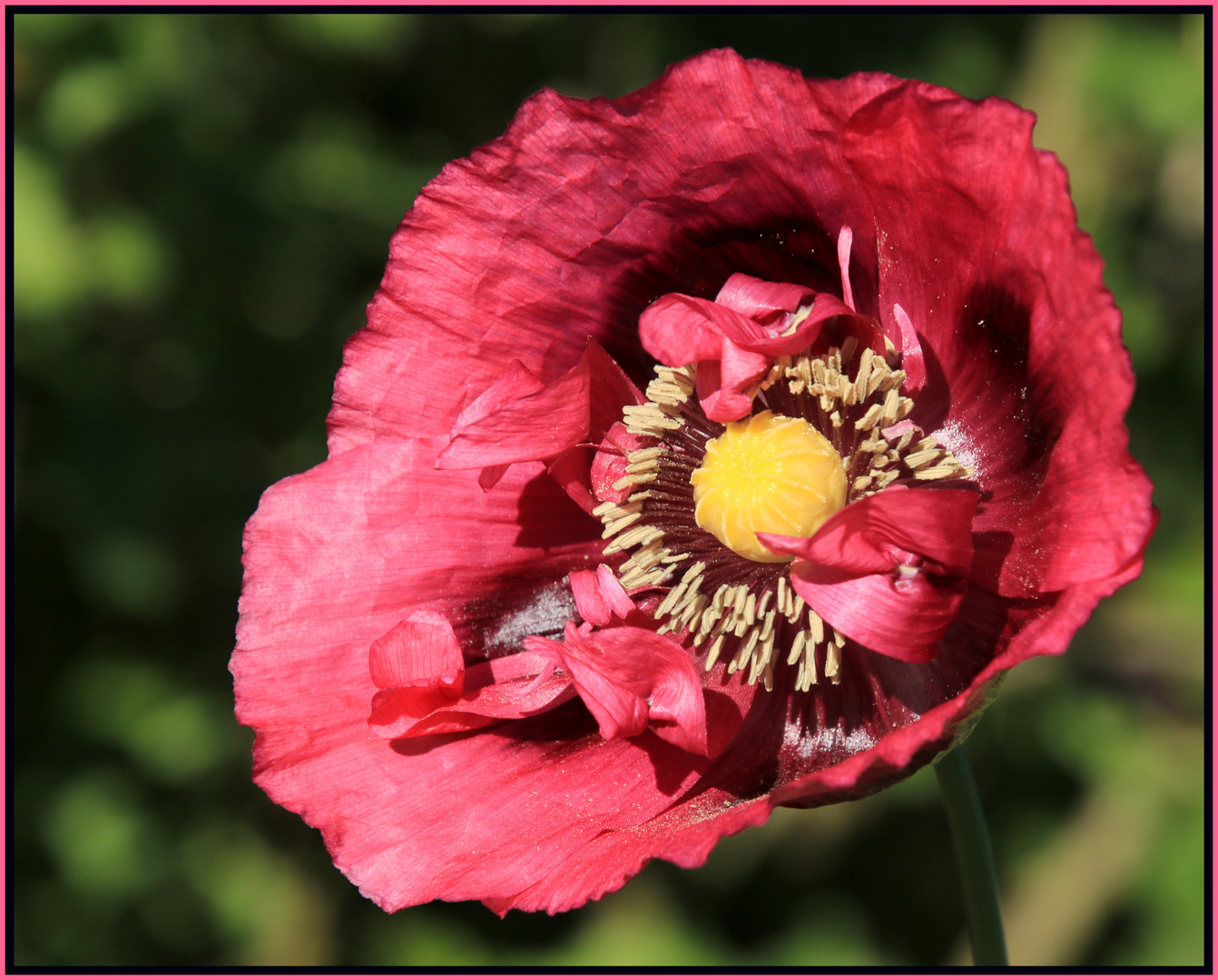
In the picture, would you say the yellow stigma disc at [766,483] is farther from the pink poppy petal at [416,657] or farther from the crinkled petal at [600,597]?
the pink poppy petal at [416,657]

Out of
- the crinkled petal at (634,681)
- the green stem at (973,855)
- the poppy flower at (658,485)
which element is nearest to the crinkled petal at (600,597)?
the poppy flower at (658,485)

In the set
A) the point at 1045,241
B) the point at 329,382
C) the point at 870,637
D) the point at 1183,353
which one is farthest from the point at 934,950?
the point at 1045,241

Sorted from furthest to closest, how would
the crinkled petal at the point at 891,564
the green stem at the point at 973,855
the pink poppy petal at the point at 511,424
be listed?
1. the pink poppy petal at the point at 511,424
2. the green stem at the point at 973,855
3. the crinkled petal at the point at 891,564

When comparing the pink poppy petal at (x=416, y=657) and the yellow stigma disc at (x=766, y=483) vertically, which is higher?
the yellow stigma disc at (x=766, y=483)

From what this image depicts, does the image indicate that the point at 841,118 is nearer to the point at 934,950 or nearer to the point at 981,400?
the point at 981,400

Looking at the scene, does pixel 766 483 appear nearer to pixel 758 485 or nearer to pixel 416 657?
pixel 758 485

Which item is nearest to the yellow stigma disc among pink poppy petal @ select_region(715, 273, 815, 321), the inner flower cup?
the inner flower cup

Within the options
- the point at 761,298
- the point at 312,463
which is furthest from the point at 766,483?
the point at 312,463

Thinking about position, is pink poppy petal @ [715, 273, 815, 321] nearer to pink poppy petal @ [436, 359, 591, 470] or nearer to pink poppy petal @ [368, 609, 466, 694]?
pink poppy petal @ [436, 359, 591, 470]
